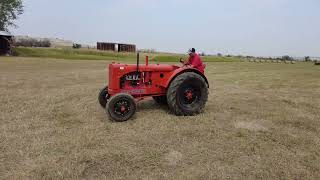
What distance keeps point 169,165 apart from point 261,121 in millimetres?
4076

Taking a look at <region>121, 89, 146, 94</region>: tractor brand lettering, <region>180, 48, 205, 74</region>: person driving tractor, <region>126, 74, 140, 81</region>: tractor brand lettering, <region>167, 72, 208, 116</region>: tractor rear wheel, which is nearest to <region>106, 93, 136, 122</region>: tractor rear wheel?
<region>121, 89, 146, 94</region>: tractor brand lettering

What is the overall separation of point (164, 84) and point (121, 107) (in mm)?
1432

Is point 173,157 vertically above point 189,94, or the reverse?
point 189,94

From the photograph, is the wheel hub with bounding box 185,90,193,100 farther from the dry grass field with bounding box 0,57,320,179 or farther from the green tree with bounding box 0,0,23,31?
the green tree with bounding box 0,0,23,31

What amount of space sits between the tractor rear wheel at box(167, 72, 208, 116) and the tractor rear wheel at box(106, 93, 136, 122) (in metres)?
1.07

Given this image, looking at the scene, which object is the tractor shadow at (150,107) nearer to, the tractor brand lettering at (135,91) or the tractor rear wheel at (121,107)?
the tractor brand lettering at (135,91)

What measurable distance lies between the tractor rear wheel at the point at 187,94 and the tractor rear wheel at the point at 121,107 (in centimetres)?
107

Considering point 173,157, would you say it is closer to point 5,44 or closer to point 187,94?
point 187,94

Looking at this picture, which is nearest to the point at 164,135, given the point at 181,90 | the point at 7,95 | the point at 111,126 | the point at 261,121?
the point at 111,126

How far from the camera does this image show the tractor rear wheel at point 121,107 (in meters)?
9.09

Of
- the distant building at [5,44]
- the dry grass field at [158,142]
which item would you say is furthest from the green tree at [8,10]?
the dry grass field at [158,142]

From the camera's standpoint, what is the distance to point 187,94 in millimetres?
10062

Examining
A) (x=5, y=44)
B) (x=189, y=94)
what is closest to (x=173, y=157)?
(x=189, y=94)

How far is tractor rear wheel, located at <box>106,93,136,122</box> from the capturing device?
9086mm
